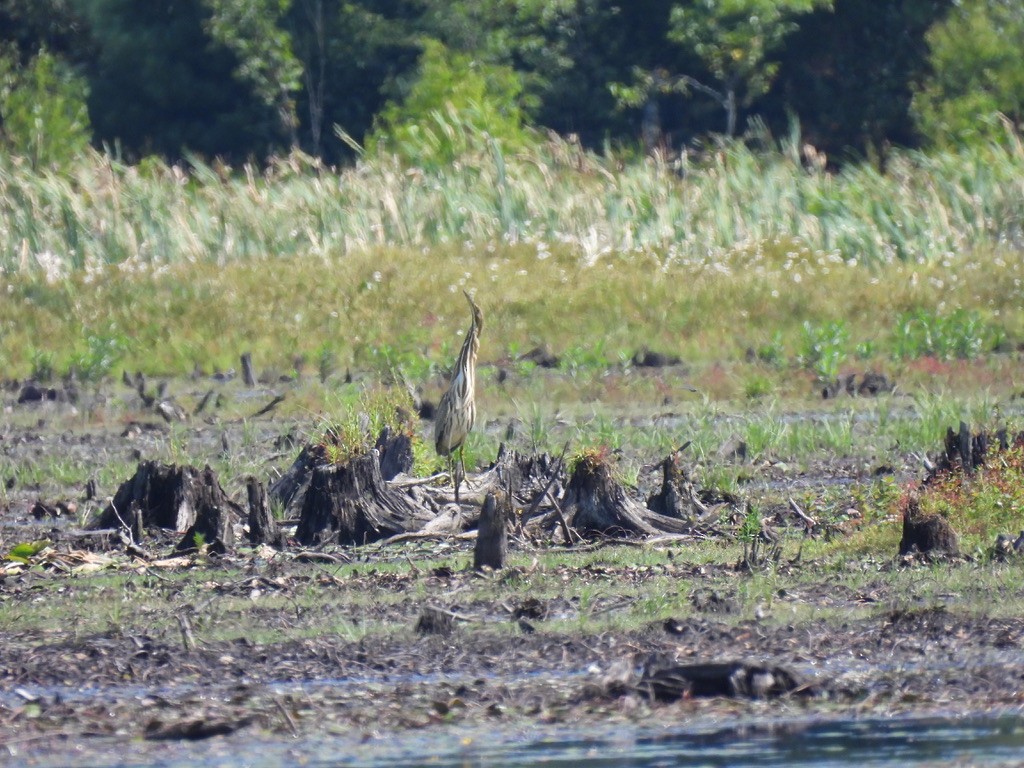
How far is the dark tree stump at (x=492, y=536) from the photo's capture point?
739 centimetres

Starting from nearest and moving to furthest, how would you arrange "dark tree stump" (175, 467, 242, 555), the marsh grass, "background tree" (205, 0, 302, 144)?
"dark tree stump" (175, 467, 242, 555) → the marsh grass → "background tree" (205, 0, 302, 144)

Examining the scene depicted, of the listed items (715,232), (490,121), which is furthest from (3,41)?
(715,232)

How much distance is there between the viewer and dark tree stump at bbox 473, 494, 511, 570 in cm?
739

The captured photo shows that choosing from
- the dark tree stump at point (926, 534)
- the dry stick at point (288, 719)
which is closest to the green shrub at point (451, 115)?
the dark tree stump at point (926, 534)

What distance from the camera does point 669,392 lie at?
14.8 meters

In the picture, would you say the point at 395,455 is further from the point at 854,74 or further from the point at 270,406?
the point at 854,74

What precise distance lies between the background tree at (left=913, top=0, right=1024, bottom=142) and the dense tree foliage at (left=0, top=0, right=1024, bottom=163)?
1.6 inches

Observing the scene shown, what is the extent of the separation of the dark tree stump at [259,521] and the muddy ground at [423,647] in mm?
192

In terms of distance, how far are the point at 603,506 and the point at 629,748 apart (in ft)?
11.0

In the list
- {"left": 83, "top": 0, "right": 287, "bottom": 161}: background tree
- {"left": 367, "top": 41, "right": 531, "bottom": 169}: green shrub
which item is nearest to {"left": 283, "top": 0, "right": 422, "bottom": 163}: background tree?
{"left": 83, "top": 0, "right": 287, "bottom": 161}: background tree

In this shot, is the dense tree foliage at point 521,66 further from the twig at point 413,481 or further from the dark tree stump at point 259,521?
the dark tree stump at point 259,521

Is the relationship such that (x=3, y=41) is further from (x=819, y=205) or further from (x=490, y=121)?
(x=819, y=205)

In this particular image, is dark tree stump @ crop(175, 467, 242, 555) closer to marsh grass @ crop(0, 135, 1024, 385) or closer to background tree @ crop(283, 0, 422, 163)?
marsh grass @ crop(0, 135, 1024, 385)

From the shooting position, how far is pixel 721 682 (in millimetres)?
5414
